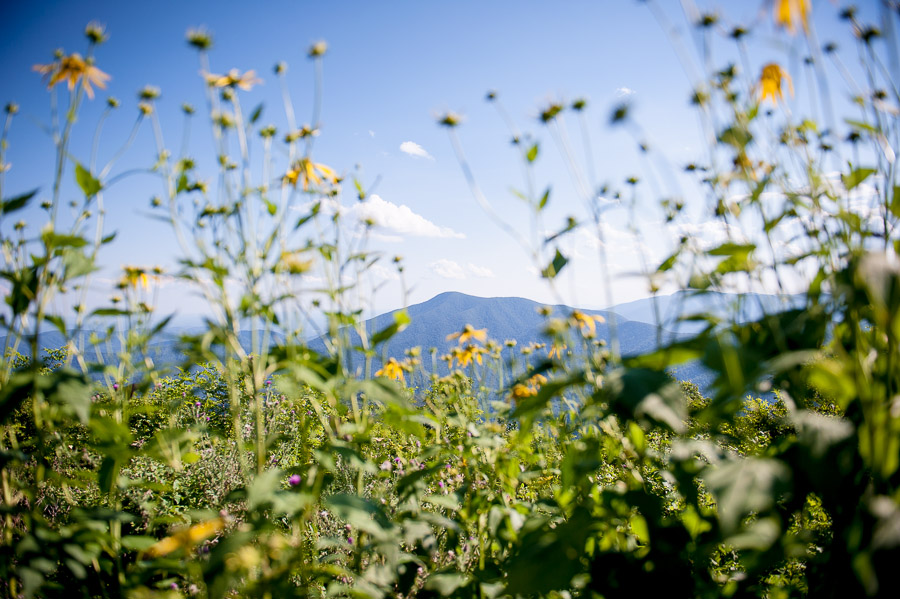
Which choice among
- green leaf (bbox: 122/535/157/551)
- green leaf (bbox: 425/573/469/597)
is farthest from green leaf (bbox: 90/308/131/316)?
green leaf (bbox: 425/573/469/597)

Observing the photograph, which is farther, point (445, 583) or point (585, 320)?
point (585, 320)

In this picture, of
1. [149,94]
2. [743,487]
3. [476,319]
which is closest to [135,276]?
[149,94]

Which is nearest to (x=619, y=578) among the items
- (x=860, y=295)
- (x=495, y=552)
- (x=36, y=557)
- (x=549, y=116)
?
(x=495, y=552)

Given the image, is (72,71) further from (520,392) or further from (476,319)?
(476,319)

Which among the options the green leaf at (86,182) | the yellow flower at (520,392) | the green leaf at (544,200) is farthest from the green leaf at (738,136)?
the green leaf at (86,182)

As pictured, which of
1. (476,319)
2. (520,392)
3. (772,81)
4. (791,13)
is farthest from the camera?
(476,319)

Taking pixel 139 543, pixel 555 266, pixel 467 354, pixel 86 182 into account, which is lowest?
pixel 139 543

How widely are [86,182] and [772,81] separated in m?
1.84

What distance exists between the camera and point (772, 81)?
131 cm

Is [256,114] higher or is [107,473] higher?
[256,114]

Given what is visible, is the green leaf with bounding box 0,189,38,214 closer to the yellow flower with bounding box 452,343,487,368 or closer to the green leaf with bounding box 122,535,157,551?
the green leaf with bounding box 122,535,157,551

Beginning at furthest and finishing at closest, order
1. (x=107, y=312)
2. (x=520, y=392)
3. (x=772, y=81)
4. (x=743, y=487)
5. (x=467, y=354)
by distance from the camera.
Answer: (x=467, y=354)
(x=520, y=392)
(x=772, y=81)
(x=107, y=312)
(x=743, y=487)

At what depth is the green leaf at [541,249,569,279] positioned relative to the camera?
96 centimetres

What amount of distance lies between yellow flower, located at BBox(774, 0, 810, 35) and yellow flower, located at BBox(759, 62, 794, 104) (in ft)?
1.82
